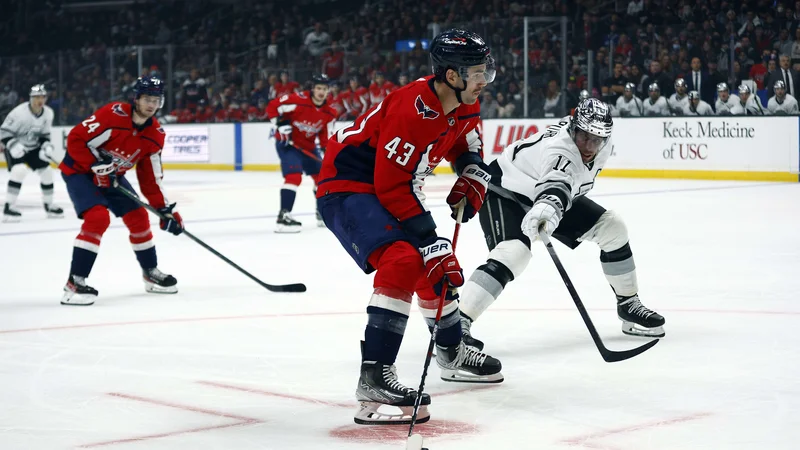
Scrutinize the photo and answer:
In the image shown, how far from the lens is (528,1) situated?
59.8ft

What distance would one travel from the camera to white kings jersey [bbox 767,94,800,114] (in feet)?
40.3

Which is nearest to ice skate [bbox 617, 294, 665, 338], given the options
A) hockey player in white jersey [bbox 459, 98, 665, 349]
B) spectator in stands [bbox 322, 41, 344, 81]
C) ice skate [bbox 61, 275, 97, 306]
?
hockey player in white jersey [bbox 459, 98, 665, 349]

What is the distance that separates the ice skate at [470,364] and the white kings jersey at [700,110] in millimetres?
9996

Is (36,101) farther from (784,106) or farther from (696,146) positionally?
(784,106)

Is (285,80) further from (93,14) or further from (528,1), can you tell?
(93,14)

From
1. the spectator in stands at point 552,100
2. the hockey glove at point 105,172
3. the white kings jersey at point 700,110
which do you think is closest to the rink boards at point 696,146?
the white kings jersey at point 700,110

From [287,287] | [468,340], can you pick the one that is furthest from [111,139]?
[468,340]

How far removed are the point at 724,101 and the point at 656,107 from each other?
2.88ft

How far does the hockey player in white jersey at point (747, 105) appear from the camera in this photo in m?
12.5

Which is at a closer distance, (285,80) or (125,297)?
(125,297)

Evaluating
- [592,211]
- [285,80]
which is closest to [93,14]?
[285,80]

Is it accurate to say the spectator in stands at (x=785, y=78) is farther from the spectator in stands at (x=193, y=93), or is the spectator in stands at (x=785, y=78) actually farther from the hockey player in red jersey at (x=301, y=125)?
the spectator in stands at (x=193, y=93)

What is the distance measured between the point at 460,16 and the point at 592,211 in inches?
591

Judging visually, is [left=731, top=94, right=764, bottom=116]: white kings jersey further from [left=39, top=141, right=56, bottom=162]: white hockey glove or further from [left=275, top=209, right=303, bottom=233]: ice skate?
[left=39, top=141, right=56, bottom=162]: white hockey glove
